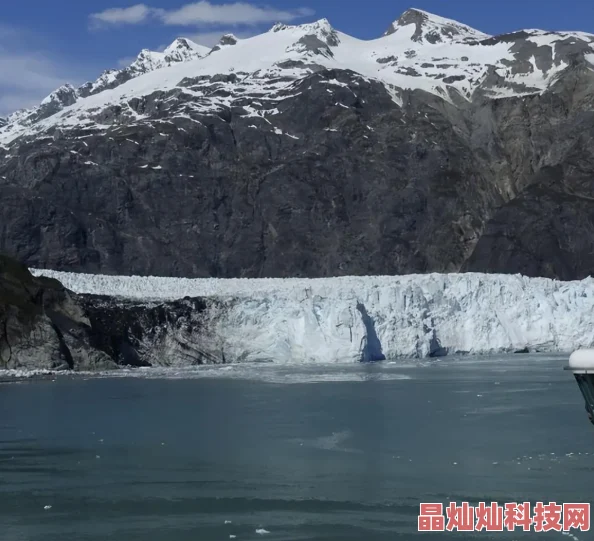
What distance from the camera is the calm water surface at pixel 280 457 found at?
31.0 ft

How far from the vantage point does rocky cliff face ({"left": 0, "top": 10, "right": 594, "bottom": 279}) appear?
67062mm

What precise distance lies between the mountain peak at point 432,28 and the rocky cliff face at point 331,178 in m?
20.3

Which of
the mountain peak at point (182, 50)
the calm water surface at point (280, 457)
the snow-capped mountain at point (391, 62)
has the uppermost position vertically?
the mountain peak at point (182, 50)

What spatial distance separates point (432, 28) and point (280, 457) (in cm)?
10173

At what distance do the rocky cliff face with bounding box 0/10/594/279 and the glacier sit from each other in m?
27.4

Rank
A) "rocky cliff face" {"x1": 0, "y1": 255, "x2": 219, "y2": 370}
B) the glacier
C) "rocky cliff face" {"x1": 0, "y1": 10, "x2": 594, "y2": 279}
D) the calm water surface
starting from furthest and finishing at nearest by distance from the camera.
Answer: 1. "rocky cliff face" {"x1": 0, "y1": 10, "x2": 594, "y2": 279}
2. the glacier
3. "rocky cliff face" {"x1": 0, "y1": 255, "x2": 219, "y2": 370}
4. the calm water surface

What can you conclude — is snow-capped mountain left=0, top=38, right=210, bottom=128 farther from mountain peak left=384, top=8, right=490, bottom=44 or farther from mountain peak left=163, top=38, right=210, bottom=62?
mountain peak left=384, top=8, right=490, bottom=44

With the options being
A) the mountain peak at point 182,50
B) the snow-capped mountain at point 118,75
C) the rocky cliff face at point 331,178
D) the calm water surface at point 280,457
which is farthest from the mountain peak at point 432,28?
the calm water surface at point 280,457

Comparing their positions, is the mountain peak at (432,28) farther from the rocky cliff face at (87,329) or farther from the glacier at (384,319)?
the rocky cliff face at (87,329)

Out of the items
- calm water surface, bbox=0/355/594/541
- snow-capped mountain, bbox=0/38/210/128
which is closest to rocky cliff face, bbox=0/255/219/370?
calm water surface, bbox=0/355/594/541

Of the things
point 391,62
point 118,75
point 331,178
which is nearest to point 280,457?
point 331,178

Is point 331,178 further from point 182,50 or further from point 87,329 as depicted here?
point 182,50

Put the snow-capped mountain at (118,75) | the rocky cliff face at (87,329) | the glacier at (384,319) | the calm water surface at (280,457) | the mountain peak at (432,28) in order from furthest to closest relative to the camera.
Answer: the snow-capped mountain at (118,75)
the mountain peak at (432,28)
the glacier at (384,319)
the rocky cliff face at (87,329)
the calm water surface at (280,457)

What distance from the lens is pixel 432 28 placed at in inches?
4272
